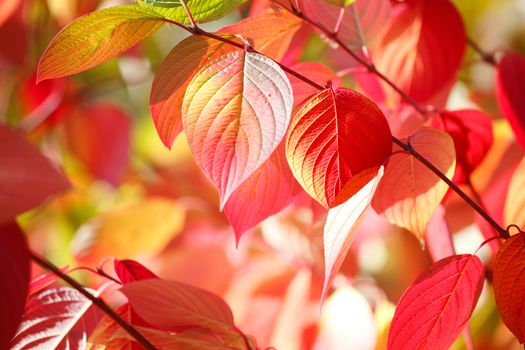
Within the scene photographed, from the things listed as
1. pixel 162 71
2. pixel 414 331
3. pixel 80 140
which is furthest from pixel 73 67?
pixel 80 140

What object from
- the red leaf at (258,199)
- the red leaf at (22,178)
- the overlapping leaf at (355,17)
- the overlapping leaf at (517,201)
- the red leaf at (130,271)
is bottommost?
the red leaf at (130,271)

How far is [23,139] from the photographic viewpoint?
10.4 inches

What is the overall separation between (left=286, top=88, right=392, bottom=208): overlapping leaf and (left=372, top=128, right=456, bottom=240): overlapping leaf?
35mm

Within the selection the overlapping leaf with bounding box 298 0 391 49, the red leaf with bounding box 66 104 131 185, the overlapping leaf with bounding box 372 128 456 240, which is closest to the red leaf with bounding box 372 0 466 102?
the overlapping leaf with bounding box 298 0 391 49

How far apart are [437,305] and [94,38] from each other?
0.63 feet

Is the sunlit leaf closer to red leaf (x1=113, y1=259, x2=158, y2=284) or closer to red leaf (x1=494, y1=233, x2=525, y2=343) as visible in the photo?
red leaf (x1=113, y1=259, x2=158, y2=284)

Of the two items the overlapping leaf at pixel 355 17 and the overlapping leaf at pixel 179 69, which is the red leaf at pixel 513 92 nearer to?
the overlapping leaf at pixel 355 17

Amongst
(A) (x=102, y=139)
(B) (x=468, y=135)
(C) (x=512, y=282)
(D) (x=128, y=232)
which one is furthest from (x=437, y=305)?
(A) (x=102, y=139)

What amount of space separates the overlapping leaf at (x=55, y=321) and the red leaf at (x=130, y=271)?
24mm

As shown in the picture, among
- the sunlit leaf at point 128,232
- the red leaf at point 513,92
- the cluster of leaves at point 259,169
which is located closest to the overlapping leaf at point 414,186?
Result: the cluster of leaves at point 259,169

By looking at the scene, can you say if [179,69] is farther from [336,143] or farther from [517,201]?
[517,201]

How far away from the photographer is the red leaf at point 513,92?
42 cm

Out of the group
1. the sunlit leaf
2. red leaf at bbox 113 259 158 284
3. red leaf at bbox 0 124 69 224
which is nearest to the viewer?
red leaf at bbox 0 124 69 224

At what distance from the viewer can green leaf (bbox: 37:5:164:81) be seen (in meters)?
0.30
